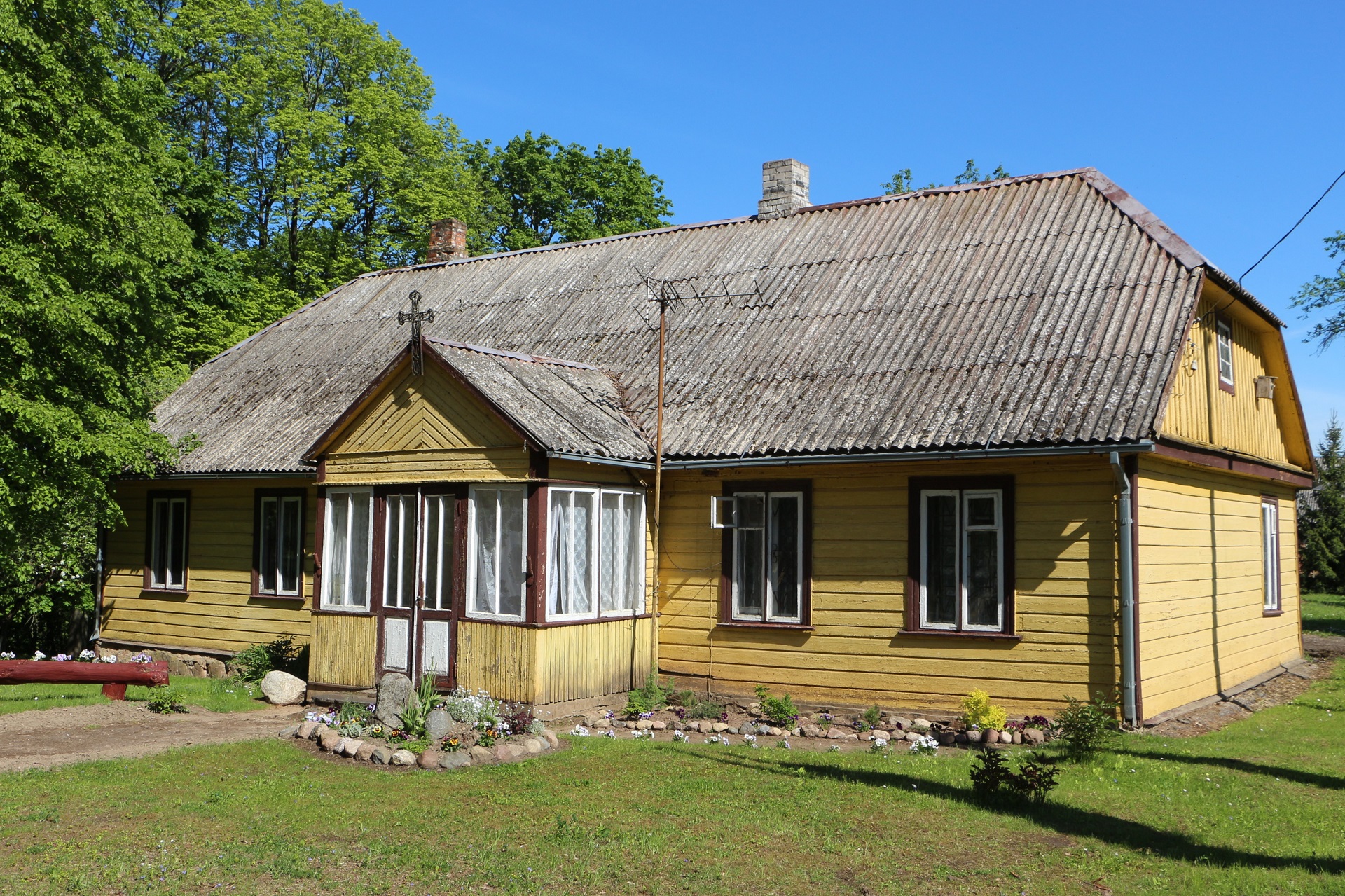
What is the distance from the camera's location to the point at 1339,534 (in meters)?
37.9

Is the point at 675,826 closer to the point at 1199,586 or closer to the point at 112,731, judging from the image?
the point at 112,731

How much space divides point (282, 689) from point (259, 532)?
406cm

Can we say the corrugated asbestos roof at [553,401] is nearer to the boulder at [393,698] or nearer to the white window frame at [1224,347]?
the boulder at [393,698]

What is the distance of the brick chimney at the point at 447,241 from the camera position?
2498cm

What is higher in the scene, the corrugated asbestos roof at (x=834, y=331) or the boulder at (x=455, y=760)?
the corrugated asbestos roof at (x=834, y=331)

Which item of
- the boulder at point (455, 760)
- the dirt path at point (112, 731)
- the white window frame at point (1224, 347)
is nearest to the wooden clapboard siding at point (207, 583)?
the dirt path at point (112, 731)

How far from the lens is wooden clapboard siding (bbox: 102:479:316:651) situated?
1767cm

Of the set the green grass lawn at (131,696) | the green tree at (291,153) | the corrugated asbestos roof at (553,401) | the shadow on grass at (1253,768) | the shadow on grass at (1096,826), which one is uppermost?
the green tree at (291,153)

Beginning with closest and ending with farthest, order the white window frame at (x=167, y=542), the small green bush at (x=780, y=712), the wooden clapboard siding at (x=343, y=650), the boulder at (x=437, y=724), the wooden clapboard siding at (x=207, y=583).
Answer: the boulder at (x=437, y=724), the small green bush at (x=780, y=712), the wooden clapboard siding at (x=343, y=650), the wooden clapboard siding at (x=207, y=583), the white window frame at (x=167, y=542)

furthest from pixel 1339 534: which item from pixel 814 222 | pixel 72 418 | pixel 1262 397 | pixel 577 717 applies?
pixel 72 418

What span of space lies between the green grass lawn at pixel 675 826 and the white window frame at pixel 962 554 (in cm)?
215

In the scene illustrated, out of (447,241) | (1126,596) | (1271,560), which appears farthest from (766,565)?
(447,241)

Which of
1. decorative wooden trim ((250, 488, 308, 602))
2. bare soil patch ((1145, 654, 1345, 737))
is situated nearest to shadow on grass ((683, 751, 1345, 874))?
bare soil patch ((1145, 654, 1345, 737))

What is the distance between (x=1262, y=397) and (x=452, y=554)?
1256 centimetres
